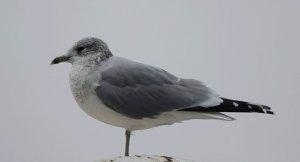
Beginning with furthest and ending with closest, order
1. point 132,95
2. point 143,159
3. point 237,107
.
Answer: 1. point 132,95
2. point 237,107
3. point 143,159

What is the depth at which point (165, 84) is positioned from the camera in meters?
3.77

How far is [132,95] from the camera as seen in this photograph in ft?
12.1

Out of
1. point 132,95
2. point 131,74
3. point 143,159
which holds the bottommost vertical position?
point 143,159

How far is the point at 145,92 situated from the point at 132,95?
0.09 metres

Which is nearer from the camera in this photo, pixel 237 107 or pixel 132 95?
pixel 237 107

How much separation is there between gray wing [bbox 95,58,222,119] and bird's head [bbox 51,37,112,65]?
0.14 meters

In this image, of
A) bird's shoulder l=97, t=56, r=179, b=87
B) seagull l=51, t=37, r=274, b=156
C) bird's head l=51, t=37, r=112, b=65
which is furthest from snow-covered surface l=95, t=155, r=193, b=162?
bird's head l=51, t=37, r=112, b=65

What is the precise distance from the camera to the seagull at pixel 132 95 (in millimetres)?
3611

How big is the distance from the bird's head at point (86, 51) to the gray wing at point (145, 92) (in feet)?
0.47

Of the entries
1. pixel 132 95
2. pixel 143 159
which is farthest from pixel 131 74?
pixel 143 159

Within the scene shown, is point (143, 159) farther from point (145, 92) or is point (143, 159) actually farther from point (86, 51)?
point (86, 51)

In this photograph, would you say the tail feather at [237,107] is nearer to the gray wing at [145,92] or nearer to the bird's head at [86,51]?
the gray wing at [145,92]

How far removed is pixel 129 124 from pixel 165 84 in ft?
1.12

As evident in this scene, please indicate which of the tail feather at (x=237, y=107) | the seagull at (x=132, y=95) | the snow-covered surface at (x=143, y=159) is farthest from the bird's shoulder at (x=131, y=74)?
the snow-covered surface at (x=143, y=159)
